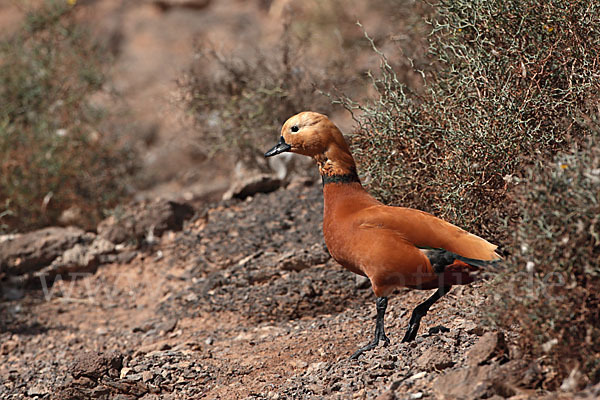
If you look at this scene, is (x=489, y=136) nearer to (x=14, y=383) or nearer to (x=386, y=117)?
(x=386, y=117)

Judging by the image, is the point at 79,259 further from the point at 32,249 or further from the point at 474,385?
the point at 474,385

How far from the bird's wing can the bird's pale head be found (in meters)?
0.36

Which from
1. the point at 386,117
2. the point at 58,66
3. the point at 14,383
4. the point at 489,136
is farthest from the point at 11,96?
the point at 489,136

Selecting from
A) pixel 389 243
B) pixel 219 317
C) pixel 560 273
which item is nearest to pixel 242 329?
pixel 219 317

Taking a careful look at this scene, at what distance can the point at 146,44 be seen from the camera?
1419cm

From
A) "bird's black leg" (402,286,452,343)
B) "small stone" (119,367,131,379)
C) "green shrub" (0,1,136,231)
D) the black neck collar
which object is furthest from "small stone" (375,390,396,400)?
"green shrub" (0,1,136,231)

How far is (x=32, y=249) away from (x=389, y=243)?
440cm

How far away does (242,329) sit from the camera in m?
5.38

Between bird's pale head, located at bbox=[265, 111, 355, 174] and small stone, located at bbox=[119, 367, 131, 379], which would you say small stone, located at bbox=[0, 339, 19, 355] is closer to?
small stone, located at bbox=[119, 367, 131, 379]

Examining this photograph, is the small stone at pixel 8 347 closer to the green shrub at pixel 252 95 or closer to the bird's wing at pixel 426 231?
the green shrub at pixel 252 95

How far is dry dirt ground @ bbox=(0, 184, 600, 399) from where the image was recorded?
3.44 meters

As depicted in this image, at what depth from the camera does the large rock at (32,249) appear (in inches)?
268

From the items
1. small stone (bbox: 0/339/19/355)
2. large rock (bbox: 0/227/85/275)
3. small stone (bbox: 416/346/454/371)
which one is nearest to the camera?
small stone (bbox: 416/346/454/371)

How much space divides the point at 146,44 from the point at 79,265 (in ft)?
26.8
